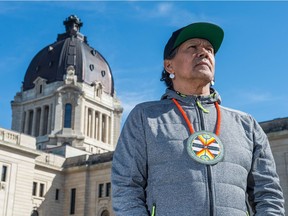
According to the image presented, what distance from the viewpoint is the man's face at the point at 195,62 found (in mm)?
3719

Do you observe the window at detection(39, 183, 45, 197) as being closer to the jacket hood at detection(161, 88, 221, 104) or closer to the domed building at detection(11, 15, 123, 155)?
the domed building at detection(11, 15, 123, 155)

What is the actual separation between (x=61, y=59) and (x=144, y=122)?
189 feet

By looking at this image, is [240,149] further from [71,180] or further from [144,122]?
[71,180]

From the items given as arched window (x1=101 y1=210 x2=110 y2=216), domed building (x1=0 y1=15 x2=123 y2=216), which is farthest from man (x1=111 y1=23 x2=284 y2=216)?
arched window (x1=101 y1=210 x2=110 y2=216)

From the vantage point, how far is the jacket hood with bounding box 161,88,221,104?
375 cm

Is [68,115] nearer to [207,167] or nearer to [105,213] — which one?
[105,213]

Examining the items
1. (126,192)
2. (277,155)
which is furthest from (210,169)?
(277,155)

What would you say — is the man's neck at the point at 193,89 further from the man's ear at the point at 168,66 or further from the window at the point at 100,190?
the window at the point at 100,190

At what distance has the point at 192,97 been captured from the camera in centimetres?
375

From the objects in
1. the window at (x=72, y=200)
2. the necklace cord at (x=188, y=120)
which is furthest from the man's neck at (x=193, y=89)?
the window at (x=72, y=200)

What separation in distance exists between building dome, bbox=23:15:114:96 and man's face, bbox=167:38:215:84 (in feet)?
181

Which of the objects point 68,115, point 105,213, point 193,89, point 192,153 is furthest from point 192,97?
point 68,115

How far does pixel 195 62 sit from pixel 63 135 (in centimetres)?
5118

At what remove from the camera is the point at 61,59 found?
5991 centimetres
